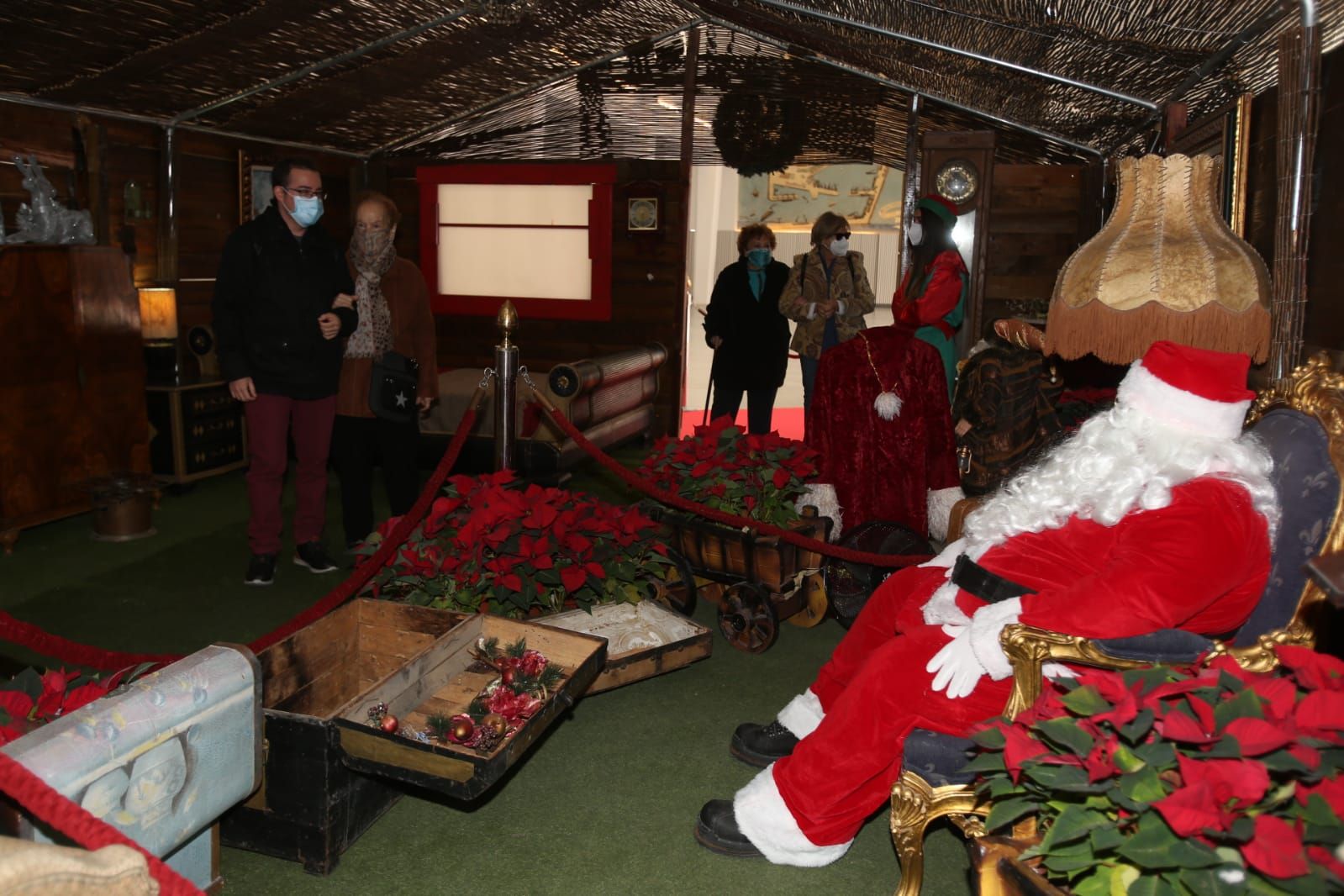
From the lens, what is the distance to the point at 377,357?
4.32m

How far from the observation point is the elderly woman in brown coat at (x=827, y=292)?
5.78 m

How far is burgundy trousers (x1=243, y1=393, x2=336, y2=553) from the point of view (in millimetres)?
4062

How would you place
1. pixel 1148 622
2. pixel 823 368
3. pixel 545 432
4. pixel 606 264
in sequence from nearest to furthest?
pixel 1148 622, pixel 823 368, pixel 545 432, pixel 606 264

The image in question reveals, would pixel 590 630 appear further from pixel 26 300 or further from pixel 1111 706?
pixel 26 300

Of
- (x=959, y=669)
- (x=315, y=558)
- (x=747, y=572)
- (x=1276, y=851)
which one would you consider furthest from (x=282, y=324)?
(x=1276, y=851)

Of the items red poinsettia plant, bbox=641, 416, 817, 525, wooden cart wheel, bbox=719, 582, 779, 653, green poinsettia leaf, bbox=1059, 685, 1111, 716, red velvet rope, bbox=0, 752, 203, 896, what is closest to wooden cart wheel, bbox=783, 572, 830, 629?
wooden cart wheel, bbox=719, 582, 779, 653

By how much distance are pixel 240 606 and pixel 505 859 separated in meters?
2.18

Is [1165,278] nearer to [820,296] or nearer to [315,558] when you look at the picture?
[315,558]

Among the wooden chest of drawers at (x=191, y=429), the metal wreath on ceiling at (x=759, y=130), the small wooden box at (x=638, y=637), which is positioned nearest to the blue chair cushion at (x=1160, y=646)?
the small wooden box at (x=638, y=637)

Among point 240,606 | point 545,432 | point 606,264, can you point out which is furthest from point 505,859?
point 606,264

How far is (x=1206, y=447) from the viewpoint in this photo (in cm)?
203

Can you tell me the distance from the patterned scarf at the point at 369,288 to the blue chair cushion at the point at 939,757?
309 centimetres

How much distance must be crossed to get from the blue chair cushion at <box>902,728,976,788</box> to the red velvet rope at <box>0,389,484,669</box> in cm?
152

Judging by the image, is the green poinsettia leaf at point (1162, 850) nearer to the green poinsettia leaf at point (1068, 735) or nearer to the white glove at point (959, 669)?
the green poinsettia leaf at point (1068, 735)
